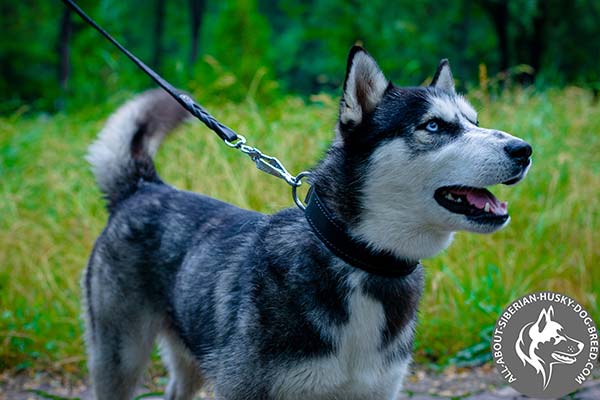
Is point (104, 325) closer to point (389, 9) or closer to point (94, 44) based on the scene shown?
point (389, 9)

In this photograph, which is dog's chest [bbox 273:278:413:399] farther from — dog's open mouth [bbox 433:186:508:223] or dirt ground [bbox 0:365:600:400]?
dirt ground [bbox 0:365:600:400]

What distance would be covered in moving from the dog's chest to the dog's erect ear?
2.21ft

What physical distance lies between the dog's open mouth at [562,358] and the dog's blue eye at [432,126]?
1877 millimetres

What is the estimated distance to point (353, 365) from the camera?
262cm

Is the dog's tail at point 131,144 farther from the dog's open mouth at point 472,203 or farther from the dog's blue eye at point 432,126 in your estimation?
the dog's open mouth at point 472,203

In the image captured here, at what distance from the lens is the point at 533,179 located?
20.1ft

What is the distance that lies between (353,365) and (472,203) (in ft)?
2.44

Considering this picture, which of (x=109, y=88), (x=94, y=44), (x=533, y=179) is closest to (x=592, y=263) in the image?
(x=533, y=179)

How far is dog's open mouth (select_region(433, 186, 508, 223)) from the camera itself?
2.54m

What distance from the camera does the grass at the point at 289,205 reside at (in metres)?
4.79

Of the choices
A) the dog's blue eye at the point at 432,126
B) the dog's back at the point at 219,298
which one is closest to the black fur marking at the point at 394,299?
the dog's back at the point at 219,298

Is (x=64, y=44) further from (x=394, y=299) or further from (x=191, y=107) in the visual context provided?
(x=394, y=299)

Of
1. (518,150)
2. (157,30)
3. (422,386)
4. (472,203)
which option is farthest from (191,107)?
(157,30)

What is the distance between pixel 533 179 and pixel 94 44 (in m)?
16.4
